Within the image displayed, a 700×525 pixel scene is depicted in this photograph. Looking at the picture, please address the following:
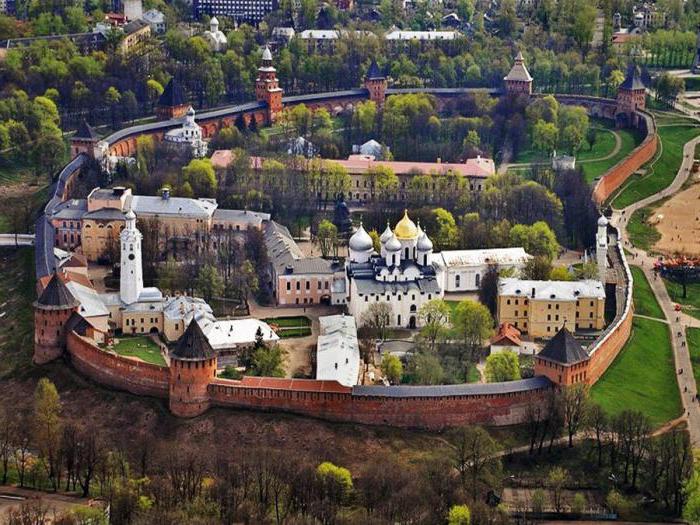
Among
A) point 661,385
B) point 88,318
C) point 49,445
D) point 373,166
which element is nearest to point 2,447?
point 49,445

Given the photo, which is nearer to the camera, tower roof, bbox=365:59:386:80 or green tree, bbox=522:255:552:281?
green tree, bbox=522:255:552:281

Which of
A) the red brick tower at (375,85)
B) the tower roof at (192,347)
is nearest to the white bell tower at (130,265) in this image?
the tower roof at (192,347)

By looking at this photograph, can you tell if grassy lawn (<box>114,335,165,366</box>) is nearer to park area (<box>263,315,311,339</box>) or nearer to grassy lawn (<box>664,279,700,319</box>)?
park area (<box>263,315,311,339</box>)

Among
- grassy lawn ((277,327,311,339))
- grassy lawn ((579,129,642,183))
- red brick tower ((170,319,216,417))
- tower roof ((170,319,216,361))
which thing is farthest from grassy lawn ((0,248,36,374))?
grassy lawn ((579,129,642,183))

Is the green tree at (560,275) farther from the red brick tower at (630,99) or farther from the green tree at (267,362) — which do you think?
the red brick tower at (630,99)

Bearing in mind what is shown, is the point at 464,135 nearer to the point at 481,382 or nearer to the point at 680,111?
the point at 680,111

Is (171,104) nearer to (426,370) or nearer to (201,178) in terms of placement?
(201,178)
